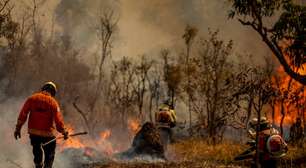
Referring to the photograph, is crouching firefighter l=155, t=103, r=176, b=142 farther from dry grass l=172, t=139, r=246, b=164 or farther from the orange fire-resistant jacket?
the orange fire-resistant jacket

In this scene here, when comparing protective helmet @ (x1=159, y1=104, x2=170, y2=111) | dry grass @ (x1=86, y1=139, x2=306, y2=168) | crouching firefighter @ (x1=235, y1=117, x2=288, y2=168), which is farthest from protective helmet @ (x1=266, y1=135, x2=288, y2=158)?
protective helmet @ (x1=159, y1=104, x2=170, y2=111)

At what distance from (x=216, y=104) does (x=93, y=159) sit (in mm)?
14533

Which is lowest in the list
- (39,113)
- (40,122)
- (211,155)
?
(211,155)

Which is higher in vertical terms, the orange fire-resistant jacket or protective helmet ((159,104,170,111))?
the orange fire-resistant jacket

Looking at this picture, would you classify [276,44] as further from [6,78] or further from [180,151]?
[6,78]

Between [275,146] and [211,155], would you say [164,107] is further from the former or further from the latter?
[275,146]

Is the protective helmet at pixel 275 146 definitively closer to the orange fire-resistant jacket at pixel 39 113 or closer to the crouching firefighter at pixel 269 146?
the crouching firefighter at pixel 269 146

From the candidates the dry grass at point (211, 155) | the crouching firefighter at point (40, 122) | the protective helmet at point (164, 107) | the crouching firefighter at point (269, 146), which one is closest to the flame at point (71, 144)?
the protective helmet at point (164, 107)

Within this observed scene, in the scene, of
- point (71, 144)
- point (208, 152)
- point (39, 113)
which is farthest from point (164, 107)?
point (39, 113)

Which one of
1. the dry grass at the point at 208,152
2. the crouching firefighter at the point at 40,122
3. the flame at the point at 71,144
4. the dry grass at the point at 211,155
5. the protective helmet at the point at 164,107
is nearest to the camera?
the crouching firefighter at the point at 40,122

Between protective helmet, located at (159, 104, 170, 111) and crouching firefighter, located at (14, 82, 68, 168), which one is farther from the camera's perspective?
protective helmet, located at (159, 104, 170, 111)

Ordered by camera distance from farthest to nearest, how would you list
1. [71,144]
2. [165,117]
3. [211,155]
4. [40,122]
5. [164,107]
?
[71,144] → [165,117] → [164,107] → [211,155] → [40,122]

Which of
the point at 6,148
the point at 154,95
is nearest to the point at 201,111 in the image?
the point at 6,148

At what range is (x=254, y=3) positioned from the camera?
61.0ft
